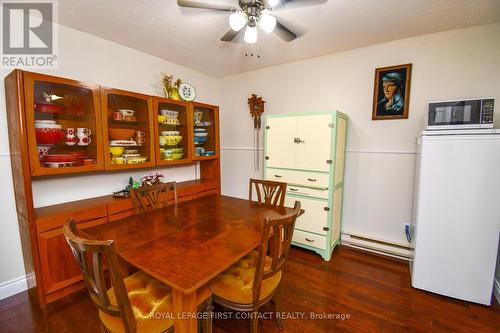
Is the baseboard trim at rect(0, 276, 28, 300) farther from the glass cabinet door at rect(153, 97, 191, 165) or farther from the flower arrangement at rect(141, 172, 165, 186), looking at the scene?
the glass cabinet door at rect(153, 97, 191, 165)

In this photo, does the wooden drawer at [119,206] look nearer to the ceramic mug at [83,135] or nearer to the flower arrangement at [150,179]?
the flower arrangement at [150,179]

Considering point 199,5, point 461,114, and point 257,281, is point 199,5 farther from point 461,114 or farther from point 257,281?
point 461,114

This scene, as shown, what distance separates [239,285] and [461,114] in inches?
83.4

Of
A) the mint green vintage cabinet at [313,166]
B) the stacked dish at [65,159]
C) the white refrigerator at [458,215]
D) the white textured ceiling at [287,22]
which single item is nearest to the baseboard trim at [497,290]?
the white refrigerator at [458,215]

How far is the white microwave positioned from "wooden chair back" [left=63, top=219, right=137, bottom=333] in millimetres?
2395

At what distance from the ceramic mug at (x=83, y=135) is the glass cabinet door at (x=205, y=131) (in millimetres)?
1174

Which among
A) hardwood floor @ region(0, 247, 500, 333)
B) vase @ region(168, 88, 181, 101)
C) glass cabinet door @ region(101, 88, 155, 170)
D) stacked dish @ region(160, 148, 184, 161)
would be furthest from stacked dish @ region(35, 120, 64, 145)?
hardwood floor @ region(0, 247, 500, 333)

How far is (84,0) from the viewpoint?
1645 mm

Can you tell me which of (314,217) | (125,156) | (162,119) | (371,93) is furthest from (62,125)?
(371,93)

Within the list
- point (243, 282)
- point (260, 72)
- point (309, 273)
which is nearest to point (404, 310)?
point (309, 273)

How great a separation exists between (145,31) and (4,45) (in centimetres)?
108

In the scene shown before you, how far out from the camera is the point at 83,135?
1981 mm

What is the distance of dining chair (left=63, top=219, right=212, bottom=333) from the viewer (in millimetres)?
869

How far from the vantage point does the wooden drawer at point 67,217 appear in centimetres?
166
